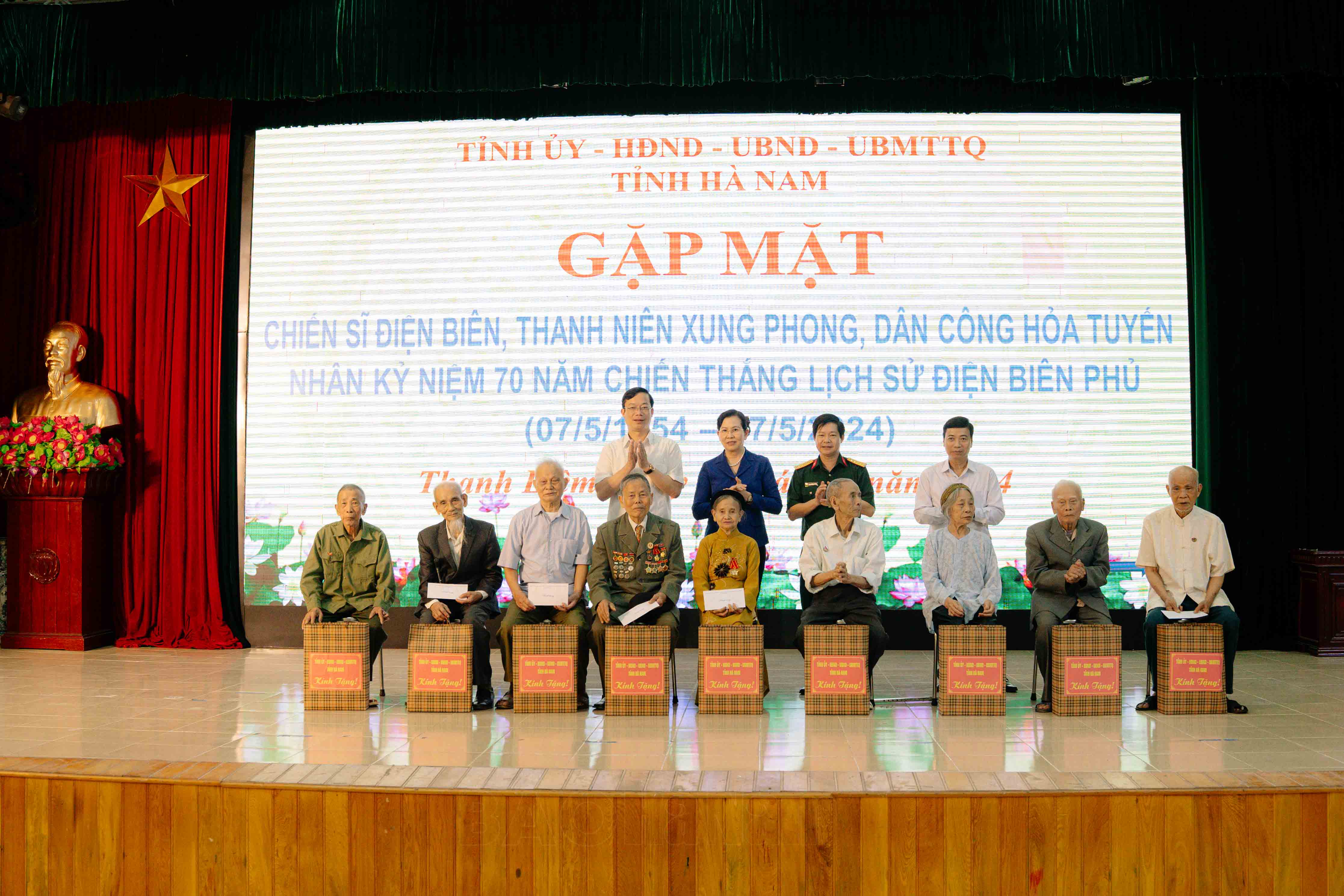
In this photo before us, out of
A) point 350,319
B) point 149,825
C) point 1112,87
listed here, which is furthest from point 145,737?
point 1112,87

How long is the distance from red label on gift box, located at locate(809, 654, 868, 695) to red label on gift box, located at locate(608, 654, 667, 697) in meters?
0.60

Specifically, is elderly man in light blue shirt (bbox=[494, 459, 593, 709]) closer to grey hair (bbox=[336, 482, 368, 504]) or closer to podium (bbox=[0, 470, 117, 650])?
grey hair (bbox=[336, 482, 368, 504])

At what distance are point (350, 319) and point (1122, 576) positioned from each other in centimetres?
452

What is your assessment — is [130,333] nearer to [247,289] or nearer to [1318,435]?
[247,289]

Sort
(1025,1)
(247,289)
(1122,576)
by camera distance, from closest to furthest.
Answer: (1025,1)
(1122,576)
(247,289)

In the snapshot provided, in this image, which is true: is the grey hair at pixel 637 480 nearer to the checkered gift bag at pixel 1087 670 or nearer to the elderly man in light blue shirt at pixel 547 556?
the elderly man in light blue shirt at pixel 547 556

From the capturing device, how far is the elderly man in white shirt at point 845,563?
14.6 feet

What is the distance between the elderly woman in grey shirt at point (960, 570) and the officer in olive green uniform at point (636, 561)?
1.05m

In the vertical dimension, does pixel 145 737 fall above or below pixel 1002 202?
below

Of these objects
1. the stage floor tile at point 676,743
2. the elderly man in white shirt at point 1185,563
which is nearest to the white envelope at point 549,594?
the stage floor tile at point 676,743

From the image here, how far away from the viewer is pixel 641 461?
4.92 meters

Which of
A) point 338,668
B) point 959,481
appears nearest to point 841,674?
point 959,481

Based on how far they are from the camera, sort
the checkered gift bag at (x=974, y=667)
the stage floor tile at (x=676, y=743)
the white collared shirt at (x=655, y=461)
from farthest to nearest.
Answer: the white collared shirt at (x=655, y=461) → the checkered gift bag at (x=974, y=667) → the stage floor tile at (x=676, y=743)

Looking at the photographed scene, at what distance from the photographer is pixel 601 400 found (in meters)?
5.94
